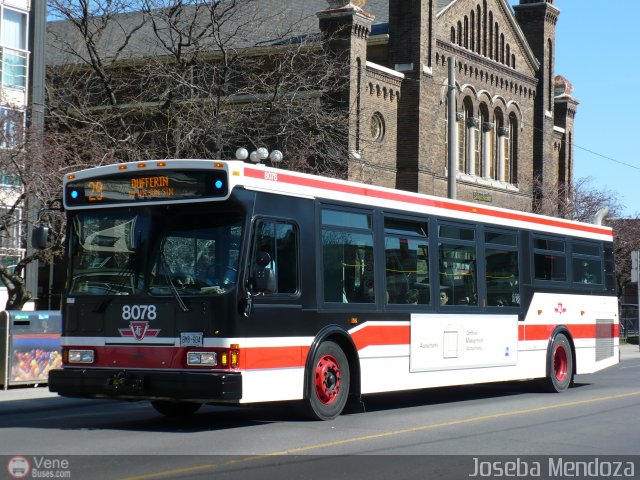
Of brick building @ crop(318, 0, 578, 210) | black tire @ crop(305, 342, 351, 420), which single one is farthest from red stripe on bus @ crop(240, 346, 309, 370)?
brick building @ crop(318, 0, 578, 210)

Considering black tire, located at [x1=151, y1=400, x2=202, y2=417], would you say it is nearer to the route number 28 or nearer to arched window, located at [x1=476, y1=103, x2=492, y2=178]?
the route number 28

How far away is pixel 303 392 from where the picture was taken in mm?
12586

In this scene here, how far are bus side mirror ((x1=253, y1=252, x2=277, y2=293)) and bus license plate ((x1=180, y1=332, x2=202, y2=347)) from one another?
846 millimetres

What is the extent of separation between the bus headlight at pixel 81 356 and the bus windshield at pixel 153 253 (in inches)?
27.5

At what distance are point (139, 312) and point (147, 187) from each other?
1.50m

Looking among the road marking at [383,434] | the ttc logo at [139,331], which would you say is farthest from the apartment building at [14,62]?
the road marking at [383,434]

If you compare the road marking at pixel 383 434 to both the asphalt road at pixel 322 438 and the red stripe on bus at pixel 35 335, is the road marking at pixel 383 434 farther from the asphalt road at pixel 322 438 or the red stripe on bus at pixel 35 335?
the red stripe on bus at pixel 35 335

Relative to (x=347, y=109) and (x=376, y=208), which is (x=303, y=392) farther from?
(x=347, y=109)

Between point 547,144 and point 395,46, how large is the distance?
41.6 feet

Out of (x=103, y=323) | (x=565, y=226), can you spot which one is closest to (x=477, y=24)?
(x=565, y=226)

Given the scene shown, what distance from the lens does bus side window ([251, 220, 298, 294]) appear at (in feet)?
39.6

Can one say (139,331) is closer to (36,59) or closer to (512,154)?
(36,59)

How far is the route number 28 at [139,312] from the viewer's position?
12.0 m

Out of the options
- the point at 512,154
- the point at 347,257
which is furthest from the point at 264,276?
the point at 512,154
